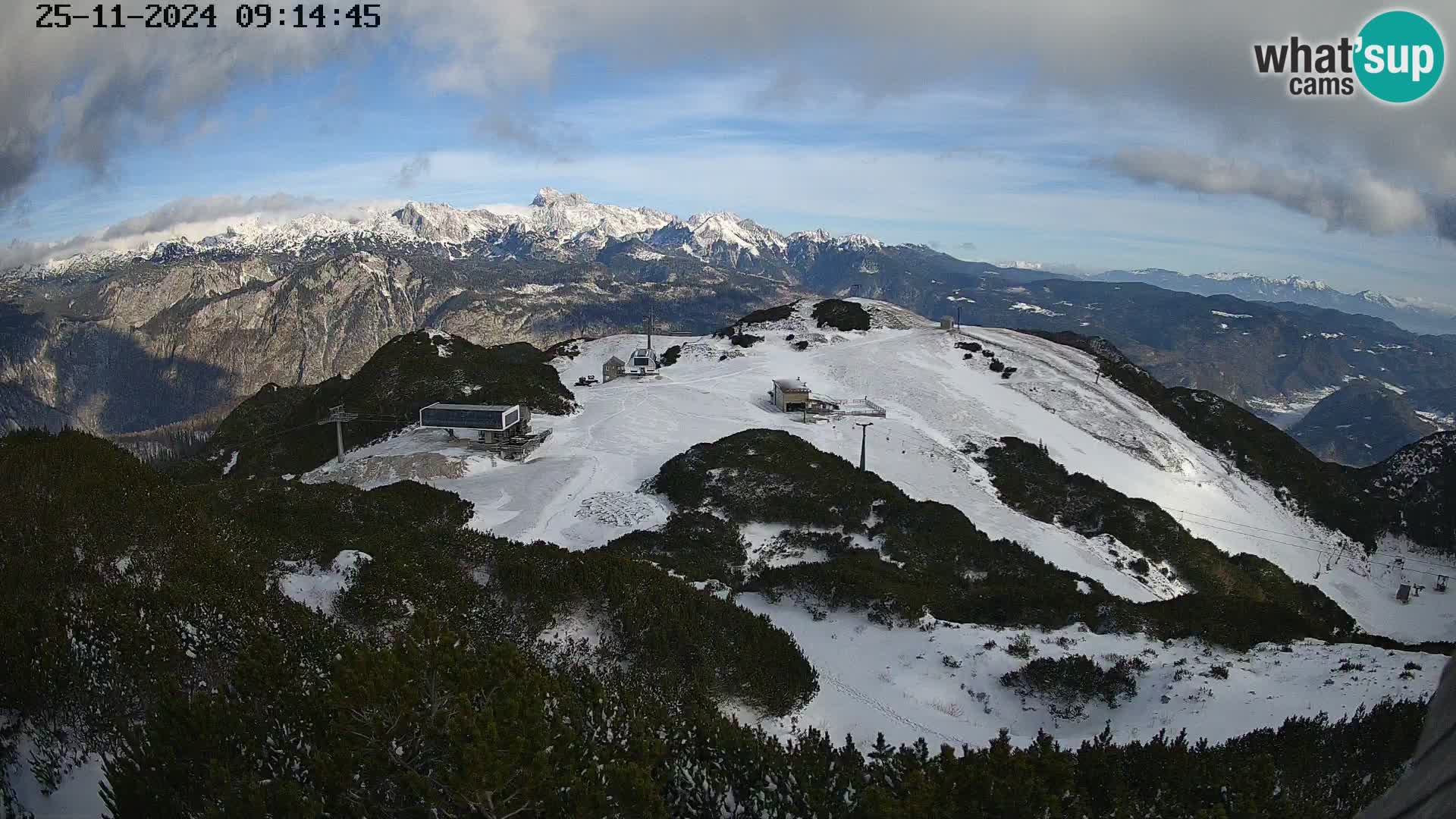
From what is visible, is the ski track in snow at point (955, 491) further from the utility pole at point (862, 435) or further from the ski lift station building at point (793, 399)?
the ski lift station building at point (793, 399)

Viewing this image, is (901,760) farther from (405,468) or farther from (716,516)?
(405,468)

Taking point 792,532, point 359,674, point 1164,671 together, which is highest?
point 359,674

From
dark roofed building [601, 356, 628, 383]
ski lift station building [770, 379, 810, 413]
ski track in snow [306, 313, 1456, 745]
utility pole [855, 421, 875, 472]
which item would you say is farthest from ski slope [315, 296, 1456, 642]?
dark roofed building [601, 356, 628, 383]

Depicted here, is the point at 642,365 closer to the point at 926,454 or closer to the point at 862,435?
the point at 862,435

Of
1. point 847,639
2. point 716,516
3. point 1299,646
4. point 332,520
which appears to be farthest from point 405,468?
point 1299,646

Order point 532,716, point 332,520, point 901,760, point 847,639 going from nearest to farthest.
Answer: point 532,716 → point 901,760 → point 847,639 → point 332,520

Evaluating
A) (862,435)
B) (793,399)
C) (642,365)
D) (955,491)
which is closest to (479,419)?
(793,399)

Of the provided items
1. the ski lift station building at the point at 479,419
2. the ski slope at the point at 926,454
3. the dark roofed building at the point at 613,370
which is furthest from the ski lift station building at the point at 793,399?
the dark roofed building at the point at 613,370
